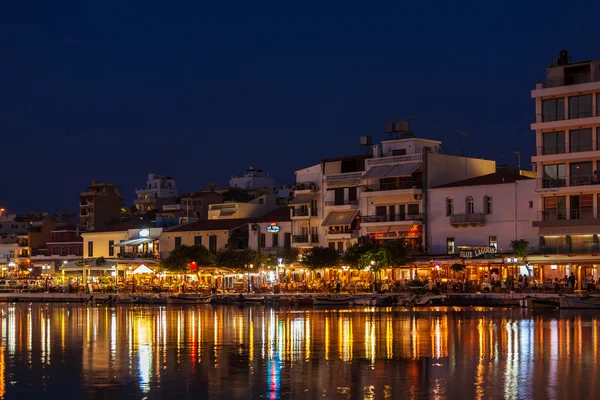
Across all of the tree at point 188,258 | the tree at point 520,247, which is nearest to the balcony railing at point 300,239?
the tree at point 188,258

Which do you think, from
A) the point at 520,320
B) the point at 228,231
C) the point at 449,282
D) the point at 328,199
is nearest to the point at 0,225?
the point at 228,231

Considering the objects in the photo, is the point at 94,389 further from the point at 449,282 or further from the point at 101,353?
the point at 449,282

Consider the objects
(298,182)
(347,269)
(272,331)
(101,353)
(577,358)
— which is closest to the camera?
(577,358)

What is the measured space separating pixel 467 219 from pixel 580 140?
968 cm

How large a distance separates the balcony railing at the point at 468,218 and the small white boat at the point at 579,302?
44.2 ft

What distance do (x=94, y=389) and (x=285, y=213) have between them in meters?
64.5

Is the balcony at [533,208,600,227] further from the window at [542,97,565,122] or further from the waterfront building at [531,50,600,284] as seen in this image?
the window at [542,97,565,122]

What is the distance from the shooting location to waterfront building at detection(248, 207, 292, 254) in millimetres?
87188

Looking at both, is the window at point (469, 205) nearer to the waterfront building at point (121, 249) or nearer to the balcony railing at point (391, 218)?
the balcony railing at point (391, 218)

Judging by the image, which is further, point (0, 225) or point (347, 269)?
point (0, 225)

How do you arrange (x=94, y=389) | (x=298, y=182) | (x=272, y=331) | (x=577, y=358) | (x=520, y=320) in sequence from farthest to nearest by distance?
(x=298, y=182) < (x=520, y=320) < (x=272, y=331) < (x=577, y=358) < (x=94, y=389)

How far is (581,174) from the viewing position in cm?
6688

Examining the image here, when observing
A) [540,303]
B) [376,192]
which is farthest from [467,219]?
[540,303]

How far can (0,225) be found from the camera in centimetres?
14975
